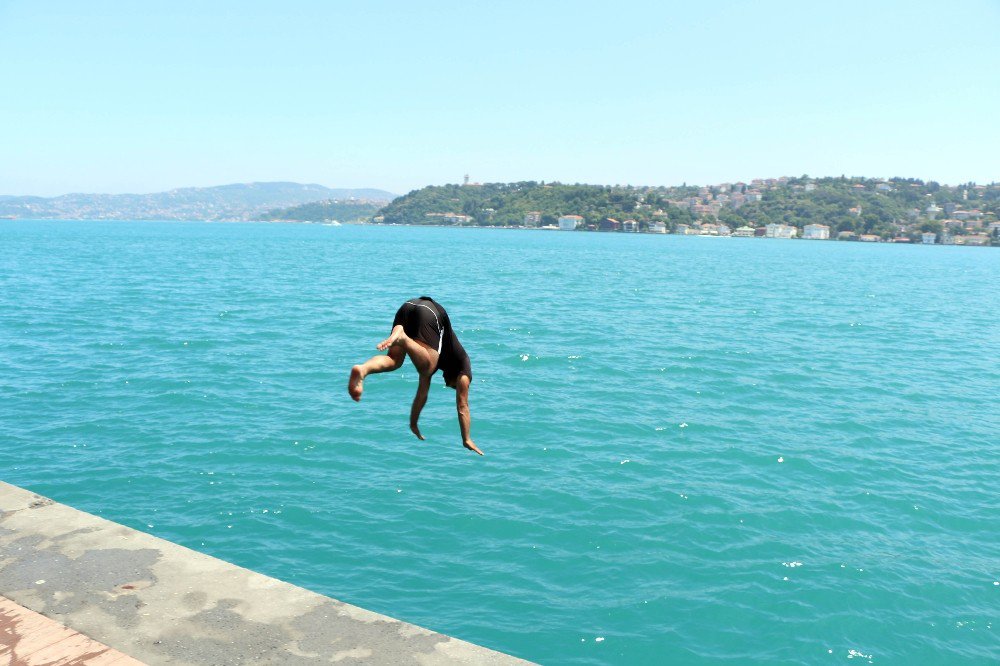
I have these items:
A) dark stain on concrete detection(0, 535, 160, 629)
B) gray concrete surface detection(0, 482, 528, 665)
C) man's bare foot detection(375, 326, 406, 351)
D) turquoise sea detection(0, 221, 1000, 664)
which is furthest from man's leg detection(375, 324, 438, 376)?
turquoise sea detection(0, 221, 1000, 664)

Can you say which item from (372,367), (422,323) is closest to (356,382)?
(372,367)

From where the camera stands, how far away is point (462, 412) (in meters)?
8.09

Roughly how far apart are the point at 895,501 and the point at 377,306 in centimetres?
4850

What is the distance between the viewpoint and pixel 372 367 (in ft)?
22.6

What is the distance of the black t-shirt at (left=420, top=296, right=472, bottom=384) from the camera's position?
24.7ft

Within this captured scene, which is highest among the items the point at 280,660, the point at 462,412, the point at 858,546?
the point at 462,412

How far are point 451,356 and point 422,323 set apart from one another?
650 millimetres

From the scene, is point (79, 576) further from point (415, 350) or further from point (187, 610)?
point (415, 350)

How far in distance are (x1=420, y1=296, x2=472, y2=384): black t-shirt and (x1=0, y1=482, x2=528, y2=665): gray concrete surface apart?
12.3 feet

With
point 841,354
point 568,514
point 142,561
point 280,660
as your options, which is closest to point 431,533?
point 568,514

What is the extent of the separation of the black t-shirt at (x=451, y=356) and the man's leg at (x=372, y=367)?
1.78 ft

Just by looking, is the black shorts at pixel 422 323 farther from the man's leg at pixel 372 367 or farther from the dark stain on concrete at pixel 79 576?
the dark stain on concrete at pixel 79 576

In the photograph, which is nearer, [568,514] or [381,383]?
[568,514]

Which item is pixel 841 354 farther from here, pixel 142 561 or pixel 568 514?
pixel 142 561
